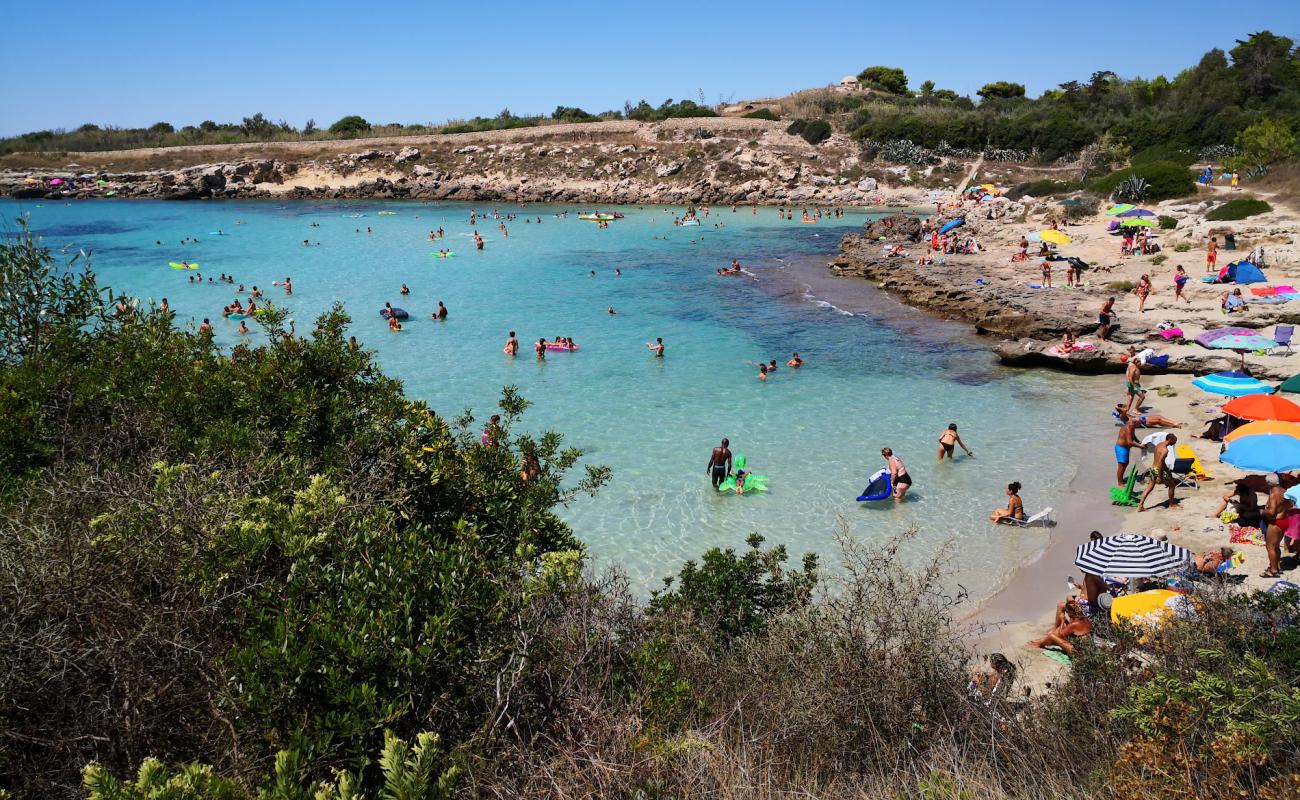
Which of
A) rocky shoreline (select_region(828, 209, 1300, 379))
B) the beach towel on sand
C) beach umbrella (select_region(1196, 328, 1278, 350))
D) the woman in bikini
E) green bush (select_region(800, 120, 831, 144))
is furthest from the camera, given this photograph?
green bush (select_region(800, 120, 831, 144))

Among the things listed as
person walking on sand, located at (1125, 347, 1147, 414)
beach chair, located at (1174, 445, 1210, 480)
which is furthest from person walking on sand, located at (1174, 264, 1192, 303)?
beach chair, located at (1174, 445, 1210, 480)

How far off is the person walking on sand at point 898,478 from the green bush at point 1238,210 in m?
28.7

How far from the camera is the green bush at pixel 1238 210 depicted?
1277 inches

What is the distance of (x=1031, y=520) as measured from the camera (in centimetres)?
1288

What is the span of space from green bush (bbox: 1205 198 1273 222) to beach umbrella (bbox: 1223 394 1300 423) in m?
26.3

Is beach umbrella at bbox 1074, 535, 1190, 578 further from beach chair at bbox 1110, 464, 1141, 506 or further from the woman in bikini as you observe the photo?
beach chair at bbox 1110, 464, 1141, 506

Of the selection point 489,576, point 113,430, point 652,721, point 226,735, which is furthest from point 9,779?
point 113,430

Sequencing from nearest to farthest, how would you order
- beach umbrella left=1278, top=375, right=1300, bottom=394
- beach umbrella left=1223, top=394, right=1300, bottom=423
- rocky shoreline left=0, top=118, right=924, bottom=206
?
beach umbrella left=1223, top=394, right=1300, bottom=423 → beach umbrella left=1278, top=375, right=1300, bottom=394 → rocky shoreline left=0, top=118, right=924, bottom=206

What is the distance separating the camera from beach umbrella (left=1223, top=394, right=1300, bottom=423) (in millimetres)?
11773

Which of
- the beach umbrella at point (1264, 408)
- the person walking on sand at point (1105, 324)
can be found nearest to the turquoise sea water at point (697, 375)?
the person walking on sand at point (1105, 324)

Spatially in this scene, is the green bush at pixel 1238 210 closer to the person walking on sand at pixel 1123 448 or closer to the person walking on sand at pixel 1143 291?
the person walking on sand at pixel 1143 291

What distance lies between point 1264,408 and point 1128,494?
94.6 inches

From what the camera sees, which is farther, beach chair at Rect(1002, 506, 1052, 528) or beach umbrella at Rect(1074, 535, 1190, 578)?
beach chair at Rect(1002, 506, 1052, 528)

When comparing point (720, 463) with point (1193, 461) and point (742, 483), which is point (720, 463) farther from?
point (1193, 461)
